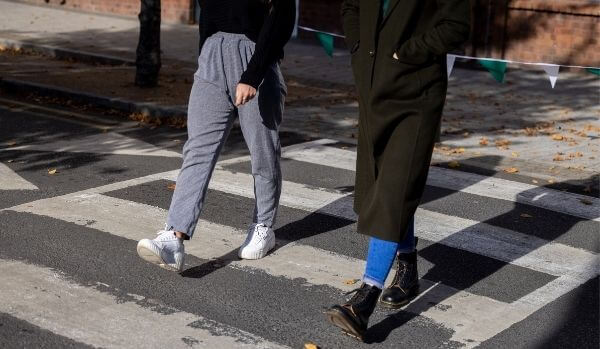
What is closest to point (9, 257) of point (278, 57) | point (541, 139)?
point (278, 57)

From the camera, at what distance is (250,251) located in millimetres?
6246

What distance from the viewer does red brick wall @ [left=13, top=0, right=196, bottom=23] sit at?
21.9 m

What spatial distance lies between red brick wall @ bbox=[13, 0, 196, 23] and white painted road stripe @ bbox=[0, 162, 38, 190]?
45.2 ft

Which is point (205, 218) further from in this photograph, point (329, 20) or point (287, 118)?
point (329, 20)

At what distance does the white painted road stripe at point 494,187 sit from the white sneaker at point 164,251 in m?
3.32

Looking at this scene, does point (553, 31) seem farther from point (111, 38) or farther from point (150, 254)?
point (150, 254)

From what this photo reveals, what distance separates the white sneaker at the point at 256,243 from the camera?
625 centimetres

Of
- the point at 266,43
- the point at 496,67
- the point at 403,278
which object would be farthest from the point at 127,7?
the point at 403,278

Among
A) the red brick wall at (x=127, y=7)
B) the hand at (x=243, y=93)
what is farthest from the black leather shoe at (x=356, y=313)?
the red brick wall at (x=127, y=7)

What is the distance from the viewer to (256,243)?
625 cm

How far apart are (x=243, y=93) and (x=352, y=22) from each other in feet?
2.54

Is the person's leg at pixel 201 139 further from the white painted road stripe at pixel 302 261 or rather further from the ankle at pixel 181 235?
the white painted road stripe at pixel 302 261

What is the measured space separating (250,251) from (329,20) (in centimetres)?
1422

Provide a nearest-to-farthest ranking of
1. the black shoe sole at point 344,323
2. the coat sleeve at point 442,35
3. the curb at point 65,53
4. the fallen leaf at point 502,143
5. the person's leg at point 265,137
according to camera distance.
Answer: the coat sleeve at point 442,35
the black shoe sole at point 344,323
the person's leg at point 265,137
the fallen leaf at point 502,143
the curb at point 65,53
